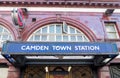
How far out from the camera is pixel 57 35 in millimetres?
13430

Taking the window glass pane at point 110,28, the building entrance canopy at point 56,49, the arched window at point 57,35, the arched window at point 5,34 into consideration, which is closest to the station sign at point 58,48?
the building entrance canopy at point 56,49

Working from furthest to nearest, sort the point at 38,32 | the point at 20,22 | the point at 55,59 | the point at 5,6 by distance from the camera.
Answer: the point at 5,6 < the point at 38,32 < the point at 20,22 < the point at 55,59

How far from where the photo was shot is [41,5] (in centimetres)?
1455

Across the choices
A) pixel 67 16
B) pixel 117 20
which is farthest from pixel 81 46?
pixel 117 20

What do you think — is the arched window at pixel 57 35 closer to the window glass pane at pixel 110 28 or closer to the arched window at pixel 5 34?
the arched window at pixel 5 34

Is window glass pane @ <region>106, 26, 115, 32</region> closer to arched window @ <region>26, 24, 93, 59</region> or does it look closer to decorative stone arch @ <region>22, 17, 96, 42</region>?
decorative stone arch @ <region>22, 17, 96, 42</region>

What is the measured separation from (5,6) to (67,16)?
16.8 ft

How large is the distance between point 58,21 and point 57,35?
3.93 feet

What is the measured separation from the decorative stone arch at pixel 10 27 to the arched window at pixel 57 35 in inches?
39.7

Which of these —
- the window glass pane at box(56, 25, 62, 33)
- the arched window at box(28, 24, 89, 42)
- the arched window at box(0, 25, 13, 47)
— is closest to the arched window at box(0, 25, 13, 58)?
the arched window at box(0, 25, 13, 47)

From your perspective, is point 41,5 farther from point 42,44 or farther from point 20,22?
point 42,44

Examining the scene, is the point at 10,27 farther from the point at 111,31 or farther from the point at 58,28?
the point at 111,31

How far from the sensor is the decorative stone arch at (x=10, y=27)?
42.2ft

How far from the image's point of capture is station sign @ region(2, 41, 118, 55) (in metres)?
9.64
